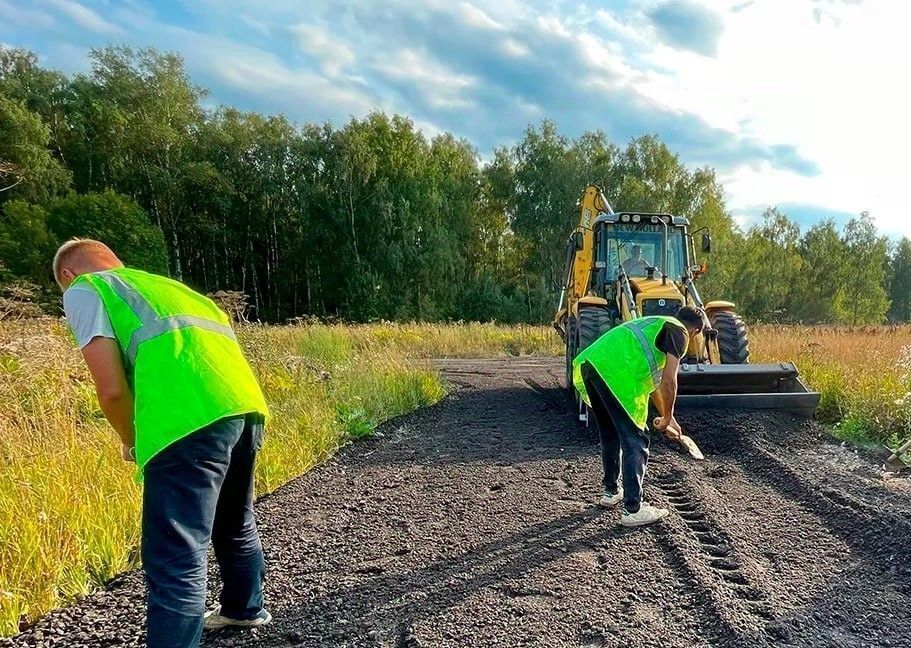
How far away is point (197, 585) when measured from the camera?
2178 millimetres

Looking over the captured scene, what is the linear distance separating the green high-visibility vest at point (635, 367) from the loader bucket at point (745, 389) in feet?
8.10

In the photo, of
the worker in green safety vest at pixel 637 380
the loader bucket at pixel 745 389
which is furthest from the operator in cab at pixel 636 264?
the worker in green safety vest at pixel 637 380

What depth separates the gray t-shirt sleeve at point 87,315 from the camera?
2031 millimetres

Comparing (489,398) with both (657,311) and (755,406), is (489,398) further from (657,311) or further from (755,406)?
(755,406)

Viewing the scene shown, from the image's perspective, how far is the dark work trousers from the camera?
3939 millimetres

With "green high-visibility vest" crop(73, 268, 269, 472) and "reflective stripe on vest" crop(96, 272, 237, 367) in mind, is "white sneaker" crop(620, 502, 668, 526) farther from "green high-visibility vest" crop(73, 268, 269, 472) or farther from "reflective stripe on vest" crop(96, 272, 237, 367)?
"reflective stripe on vest" crop(96, 272, 237, 367)

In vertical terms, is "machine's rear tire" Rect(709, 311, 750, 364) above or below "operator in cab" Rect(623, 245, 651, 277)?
below

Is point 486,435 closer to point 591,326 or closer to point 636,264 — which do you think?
point 591,326

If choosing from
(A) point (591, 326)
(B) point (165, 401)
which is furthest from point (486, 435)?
(B) point (165, 401)

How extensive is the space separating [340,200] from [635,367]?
29047 mm

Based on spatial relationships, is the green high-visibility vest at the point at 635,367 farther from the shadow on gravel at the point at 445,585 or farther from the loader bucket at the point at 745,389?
the loader bucket at the point at 745,389

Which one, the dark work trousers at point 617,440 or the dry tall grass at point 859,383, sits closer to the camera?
the dark work trousers at point 617,440

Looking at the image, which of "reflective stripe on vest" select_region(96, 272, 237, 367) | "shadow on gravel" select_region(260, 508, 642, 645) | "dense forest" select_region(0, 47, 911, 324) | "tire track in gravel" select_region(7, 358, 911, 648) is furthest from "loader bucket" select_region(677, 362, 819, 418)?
"dense forest" select_region(0, 47, 911, 324)

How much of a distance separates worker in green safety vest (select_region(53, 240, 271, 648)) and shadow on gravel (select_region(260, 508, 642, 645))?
2.58ft
